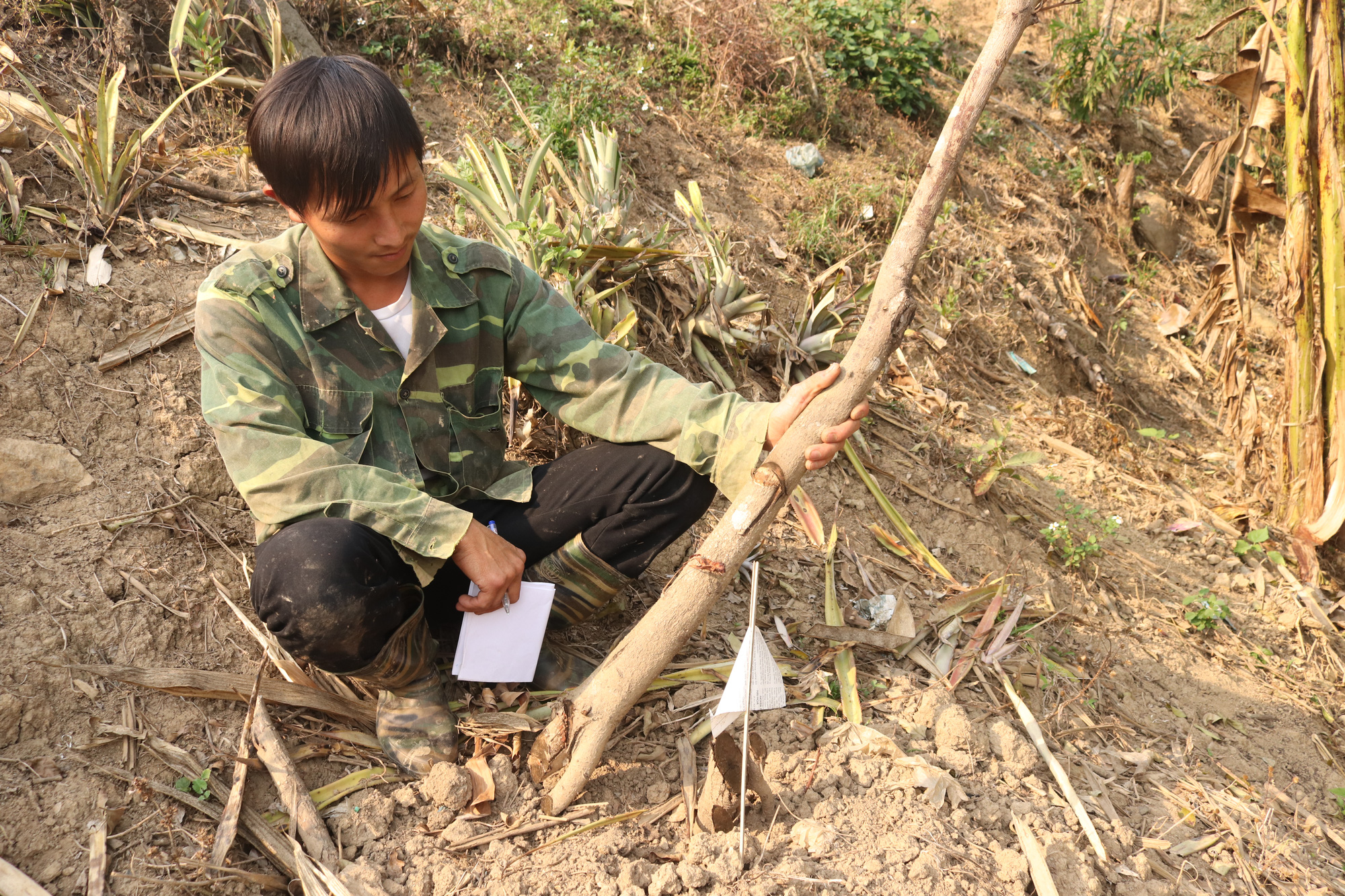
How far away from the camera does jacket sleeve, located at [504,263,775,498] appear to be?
2.09 meters

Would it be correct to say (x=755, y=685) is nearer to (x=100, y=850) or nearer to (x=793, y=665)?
(x=793, y=665)

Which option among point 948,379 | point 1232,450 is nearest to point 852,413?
→ point 948,379

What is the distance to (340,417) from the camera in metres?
2.05

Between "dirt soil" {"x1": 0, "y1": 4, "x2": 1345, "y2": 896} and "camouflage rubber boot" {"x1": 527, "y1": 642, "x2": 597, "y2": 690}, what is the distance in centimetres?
13

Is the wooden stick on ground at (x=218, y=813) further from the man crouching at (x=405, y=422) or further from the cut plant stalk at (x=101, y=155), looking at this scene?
the cut plant stalk at (x=101, y=155)

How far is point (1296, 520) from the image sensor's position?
13.5 feet

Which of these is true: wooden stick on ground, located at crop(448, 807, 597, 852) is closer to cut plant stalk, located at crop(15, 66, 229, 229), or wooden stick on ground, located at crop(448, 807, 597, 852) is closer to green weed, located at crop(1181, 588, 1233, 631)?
cut plant stalk, located at crop(15, 66, 229, 229)

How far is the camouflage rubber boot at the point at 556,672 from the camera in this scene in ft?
7.58

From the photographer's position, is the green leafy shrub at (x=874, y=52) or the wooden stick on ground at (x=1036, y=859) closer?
the wooden stick on ground at (x=1036, y=859)

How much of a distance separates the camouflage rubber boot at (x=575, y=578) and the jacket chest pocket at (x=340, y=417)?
21.2 inches

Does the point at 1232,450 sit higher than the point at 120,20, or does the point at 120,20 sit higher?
the point at 120,20

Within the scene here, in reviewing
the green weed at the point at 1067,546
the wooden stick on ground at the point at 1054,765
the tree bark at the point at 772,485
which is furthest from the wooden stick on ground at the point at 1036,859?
the green weed at the point at 1067,546

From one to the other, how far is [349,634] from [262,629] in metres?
0.60

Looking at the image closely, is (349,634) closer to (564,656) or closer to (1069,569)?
(564,656)
